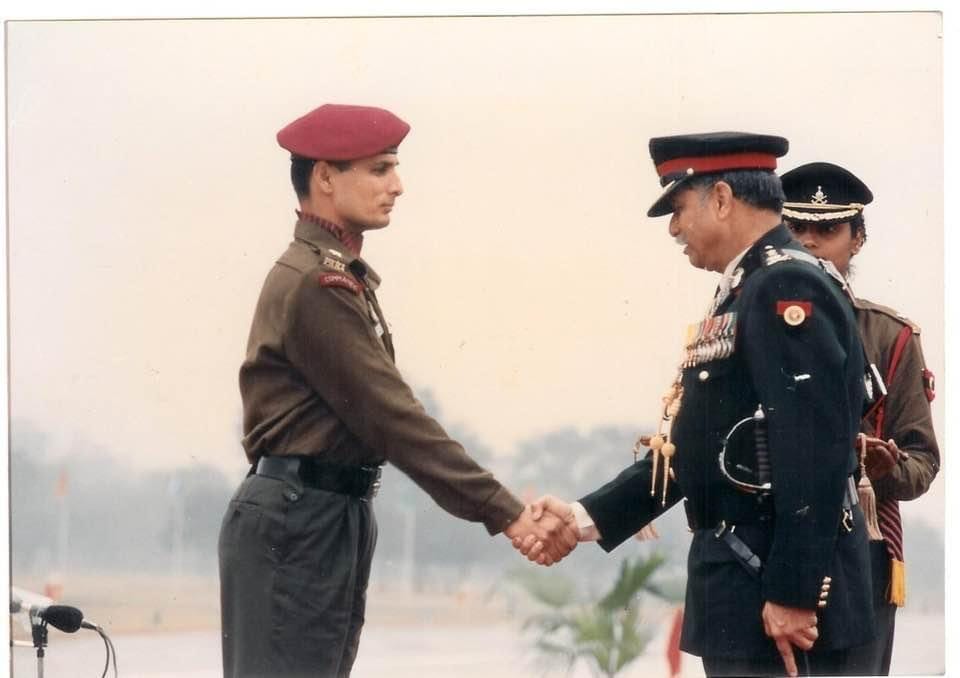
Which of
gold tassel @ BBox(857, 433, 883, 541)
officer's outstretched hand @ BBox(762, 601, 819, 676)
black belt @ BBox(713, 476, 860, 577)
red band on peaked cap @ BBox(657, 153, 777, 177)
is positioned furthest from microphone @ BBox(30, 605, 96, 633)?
gold tassel @ BBox(857, 433, 883, 541)

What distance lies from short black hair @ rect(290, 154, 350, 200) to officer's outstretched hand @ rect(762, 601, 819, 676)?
5.98ft

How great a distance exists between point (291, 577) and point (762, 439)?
136cm

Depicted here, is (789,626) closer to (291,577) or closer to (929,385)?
(929,385)

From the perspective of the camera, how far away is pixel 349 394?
14.6 feet

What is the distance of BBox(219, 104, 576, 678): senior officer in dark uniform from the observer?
4336 mm

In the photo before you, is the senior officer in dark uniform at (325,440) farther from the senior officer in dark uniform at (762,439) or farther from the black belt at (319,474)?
the senior officer in dark uniform at (762,439)

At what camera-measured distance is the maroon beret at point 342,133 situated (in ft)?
15.3

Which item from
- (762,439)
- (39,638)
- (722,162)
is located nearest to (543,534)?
(762,439)

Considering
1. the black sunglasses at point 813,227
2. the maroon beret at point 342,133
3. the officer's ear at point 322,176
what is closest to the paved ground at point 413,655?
the black sunglasses at point 813,227

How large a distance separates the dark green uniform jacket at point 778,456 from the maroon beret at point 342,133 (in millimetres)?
1173

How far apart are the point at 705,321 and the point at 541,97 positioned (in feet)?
2.93

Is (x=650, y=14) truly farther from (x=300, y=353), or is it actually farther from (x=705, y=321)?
(x=300, y=353)

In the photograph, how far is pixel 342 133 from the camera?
4660 mm

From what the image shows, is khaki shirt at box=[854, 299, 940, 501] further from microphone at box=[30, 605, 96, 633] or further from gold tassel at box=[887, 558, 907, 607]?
microphone at box=[30, 605, 96, 633]
